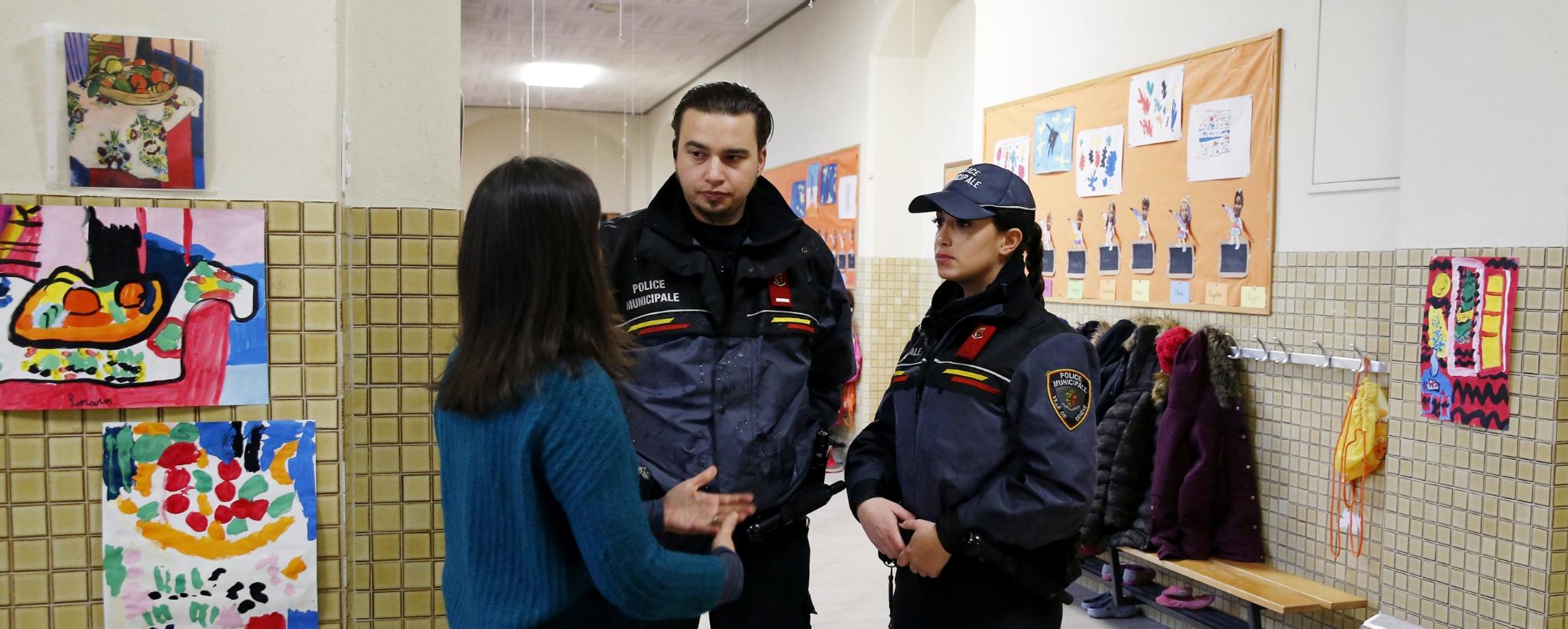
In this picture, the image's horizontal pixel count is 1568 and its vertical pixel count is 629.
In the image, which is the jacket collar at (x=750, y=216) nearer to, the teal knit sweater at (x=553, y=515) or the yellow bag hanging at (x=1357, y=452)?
the teal knit sweater at (x=553, y=515)

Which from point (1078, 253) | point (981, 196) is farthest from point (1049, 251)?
point (981, 196)

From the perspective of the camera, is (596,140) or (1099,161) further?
(596,140)

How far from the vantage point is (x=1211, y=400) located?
149 inches

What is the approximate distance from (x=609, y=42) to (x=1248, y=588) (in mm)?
6434

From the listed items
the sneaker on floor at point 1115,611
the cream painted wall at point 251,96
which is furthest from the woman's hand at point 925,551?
the sneaker on floor at point 1115,611

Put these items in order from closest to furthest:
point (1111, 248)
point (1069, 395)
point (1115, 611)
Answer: point (1069, 395) < point (1115, 611) < point (1111, 248)

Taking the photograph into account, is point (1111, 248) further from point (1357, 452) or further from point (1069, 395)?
point (1069, 395)

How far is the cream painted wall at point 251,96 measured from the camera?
5.96ft

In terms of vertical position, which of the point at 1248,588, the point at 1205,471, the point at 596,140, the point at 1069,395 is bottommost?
the point at 1248,588

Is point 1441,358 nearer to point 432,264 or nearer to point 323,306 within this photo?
point 432,264

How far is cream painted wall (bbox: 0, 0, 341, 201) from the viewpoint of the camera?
182 centimetres

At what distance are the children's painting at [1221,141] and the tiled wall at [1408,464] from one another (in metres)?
0.40

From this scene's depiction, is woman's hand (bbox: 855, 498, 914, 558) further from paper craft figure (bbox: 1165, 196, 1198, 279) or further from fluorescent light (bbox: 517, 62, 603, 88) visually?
fluorescent light (bbox: 517, 62, 603, 88)

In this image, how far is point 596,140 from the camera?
32.7 feet
